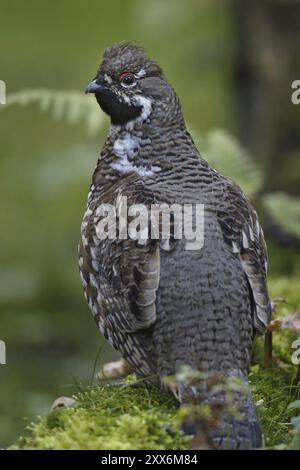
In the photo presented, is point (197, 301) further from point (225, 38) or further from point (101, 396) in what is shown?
point (225, 38)

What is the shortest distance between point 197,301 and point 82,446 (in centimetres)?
99

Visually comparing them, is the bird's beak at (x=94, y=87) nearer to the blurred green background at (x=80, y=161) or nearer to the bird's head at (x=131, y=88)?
the bird's head at (x=131, y=88)

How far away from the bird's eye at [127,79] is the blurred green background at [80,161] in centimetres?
143

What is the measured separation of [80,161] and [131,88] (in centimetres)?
542

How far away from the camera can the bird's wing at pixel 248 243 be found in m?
5.27

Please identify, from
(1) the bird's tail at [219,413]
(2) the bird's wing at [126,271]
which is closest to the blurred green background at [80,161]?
(2) the bird's wing at [126,271]

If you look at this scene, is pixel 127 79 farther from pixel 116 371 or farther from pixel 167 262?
pixel 116 371

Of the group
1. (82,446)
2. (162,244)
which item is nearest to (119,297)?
(162,244)

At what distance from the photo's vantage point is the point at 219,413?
4605mm

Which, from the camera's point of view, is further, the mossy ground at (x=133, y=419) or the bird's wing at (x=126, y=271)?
the bird's wing at (x=126, y=271)

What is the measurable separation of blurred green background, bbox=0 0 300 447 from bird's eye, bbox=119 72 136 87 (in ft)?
4.68

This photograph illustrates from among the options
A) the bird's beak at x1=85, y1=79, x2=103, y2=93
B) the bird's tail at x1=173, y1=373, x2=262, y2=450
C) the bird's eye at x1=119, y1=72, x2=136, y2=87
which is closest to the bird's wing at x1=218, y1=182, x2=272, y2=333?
the bird's tail at x1=173, y1=373, x2=262, y2=450

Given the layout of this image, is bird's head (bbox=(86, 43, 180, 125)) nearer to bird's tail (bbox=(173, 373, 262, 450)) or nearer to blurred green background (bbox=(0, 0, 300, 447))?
blurred green background (bbox=(0, 0, 300, 447))

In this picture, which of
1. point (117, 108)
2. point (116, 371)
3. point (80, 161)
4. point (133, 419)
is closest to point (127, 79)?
point (117, 108)
